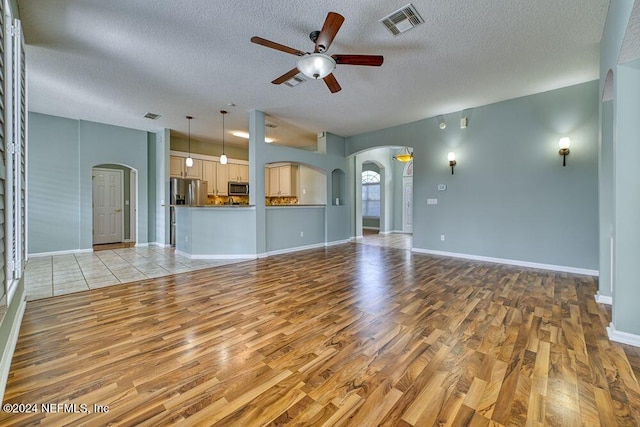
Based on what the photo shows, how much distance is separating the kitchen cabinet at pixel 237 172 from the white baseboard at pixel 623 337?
28.3 feet

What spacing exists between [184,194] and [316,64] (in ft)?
19.4

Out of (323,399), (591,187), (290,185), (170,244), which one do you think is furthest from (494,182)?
(170,244)

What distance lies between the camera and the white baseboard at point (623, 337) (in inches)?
85.4

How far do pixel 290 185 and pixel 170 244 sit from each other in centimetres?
391

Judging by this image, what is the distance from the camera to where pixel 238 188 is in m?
8.84

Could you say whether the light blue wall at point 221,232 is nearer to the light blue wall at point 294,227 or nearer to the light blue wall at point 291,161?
the light blue wall at point 291,161

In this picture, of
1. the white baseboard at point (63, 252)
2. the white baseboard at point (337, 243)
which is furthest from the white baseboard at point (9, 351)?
the white baseboard at point (337, 243)

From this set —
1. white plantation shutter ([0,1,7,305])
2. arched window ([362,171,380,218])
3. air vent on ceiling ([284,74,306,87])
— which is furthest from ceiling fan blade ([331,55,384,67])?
arched window ([362,171,380,218])

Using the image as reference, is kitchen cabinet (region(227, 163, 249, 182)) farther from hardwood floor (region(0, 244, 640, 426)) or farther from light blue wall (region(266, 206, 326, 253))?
hardwood floor (region(0, 244, 640, 426))

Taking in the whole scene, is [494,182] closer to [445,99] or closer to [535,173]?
[535,173]

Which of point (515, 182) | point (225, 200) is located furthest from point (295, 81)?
point (225, 200)

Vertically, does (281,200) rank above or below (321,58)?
below

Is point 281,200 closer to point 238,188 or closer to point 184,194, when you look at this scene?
point 238,188

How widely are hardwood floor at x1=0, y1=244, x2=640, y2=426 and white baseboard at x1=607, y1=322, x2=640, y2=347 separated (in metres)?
0.11
